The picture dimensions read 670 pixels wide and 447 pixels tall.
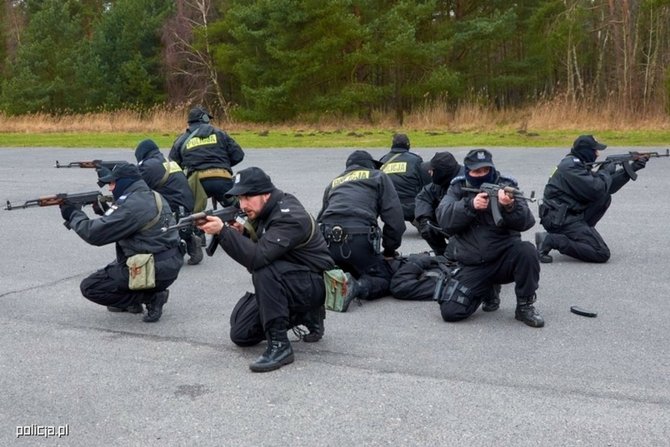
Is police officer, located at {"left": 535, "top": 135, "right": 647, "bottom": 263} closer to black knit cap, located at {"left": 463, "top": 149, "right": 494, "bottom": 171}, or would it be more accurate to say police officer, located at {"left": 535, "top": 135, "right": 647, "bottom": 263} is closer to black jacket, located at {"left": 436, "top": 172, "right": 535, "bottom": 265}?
black jacket, located at {"left": 436, "top": 172, "right": 535, "bottom": 265}

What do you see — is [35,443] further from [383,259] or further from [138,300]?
[383,259]

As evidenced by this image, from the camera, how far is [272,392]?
5.06 m

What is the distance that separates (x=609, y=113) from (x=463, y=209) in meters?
19.7

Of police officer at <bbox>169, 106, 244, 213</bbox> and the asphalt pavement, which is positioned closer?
the asphalt pavement

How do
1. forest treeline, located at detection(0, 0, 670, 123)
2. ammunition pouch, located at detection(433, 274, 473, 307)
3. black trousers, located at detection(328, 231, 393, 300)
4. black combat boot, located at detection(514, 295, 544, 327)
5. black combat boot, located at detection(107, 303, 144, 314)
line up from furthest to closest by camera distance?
forest treeline, located at detection(0, 0, 670, 123) < black trousers, located at detection(328, 231, 393, 300) < black combat boot, located at detection(107, 303, 144, 314) < ammunition pouch, located at detection(433, 274, 473, 307) < black combat boot, located at detection(514, 295, 544, 327)

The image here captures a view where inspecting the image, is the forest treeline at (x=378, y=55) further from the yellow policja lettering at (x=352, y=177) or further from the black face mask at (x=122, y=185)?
the black face mask at (x=122, y=185)

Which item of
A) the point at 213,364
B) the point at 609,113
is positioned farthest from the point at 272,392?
the point at 609,113

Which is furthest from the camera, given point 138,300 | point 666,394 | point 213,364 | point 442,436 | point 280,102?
point 280,102

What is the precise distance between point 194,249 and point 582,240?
14.1 ft

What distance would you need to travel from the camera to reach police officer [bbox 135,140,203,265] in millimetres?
8844

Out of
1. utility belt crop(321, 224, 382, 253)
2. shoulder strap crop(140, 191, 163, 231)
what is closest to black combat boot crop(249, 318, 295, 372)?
shoulder strap crop(140, 191, 163, 231)

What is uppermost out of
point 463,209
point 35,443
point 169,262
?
point 463,209

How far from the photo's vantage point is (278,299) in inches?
218

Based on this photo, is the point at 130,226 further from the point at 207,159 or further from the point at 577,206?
the point at 577,206
